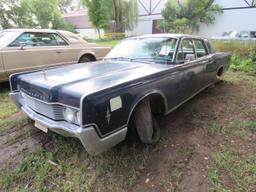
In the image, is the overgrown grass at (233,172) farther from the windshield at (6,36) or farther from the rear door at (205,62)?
the windshield at (6,36)

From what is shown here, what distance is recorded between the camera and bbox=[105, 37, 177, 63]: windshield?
3.51 meters

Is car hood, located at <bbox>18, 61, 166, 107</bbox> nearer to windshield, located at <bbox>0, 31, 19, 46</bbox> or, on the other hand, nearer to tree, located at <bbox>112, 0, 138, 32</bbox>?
windshield, located at <bbox>0, 31, 19, 46</bbox>

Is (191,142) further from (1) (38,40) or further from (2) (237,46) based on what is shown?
(2) (237,46)

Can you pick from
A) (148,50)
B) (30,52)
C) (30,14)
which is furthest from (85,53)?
(30,14)

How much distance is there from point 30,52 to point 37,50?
209 mm

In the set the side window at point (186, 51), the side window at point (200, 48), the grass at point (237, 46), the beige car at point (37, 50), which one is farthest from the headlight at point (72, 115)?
the grass at point (237, 46)

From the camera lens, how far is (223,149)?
296cm

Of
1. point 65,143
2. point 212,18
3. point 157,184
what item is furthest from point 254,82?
point 212,18

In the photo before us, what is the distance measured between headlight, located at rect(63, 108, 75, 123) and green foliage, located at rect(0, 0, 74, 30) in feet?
78.8

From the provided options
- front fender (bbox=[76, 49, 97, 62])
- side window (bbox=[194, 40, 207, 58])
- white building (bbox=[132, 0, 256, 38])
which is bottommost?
front fender (bbox=[76, 49, 97, 62])

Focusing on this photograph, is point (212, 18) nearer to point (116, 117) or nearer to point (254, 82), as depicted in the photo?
point (254, 82)

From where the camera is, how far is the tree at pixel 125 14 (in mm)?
25984

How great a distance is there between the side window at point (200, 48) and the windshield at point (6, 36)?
448cm

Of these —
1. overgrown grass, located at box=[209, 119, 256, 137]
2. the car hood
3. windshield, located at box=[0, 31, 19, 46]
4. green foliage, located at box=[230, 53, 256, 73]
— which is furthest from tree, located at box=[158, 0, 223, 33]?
the car hood
